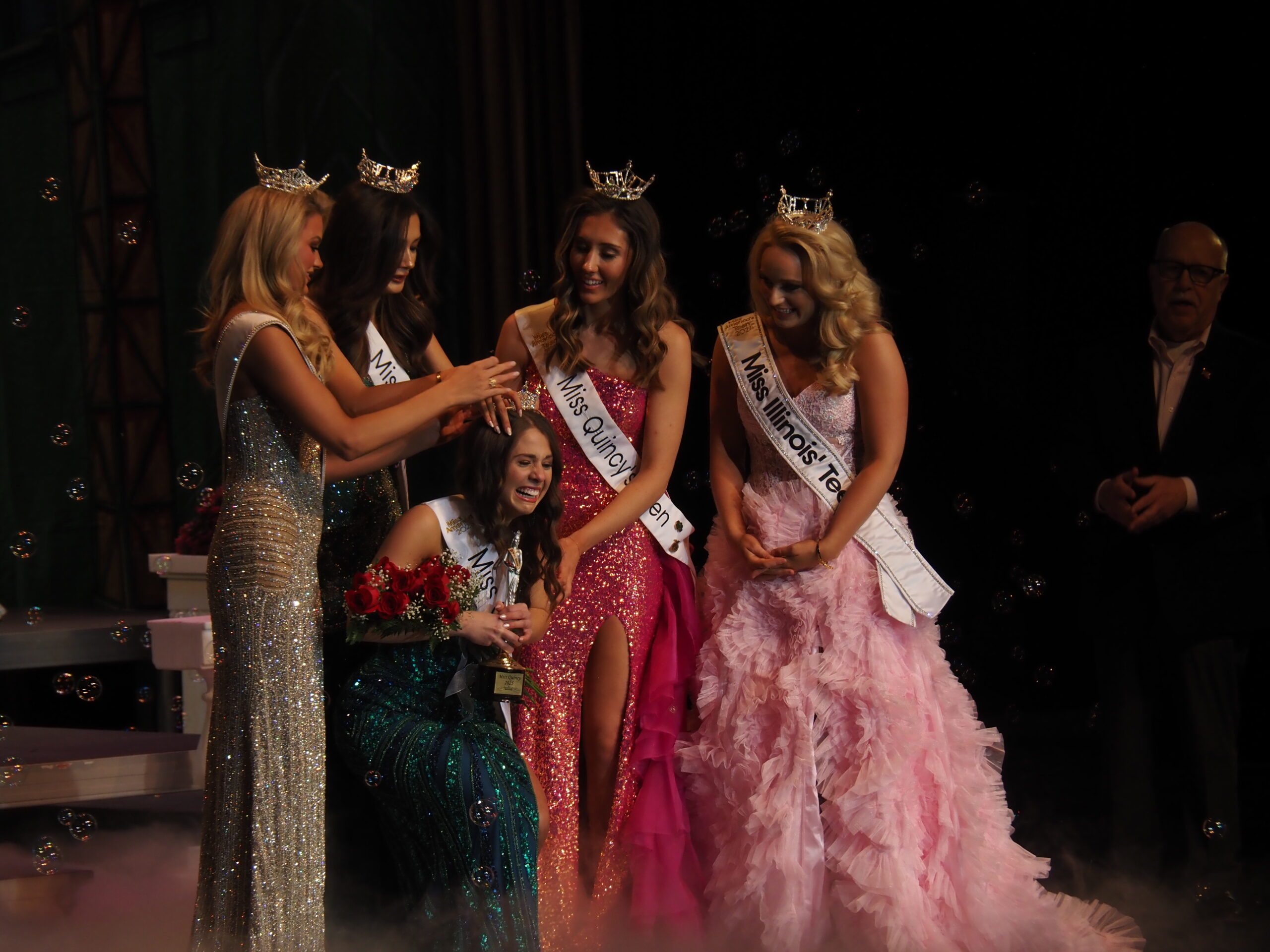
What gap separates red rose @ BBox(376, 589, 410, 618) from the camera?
7.18 ft

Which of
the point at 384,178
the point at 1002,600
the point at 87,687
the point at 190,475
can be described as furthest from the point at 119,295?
the point at 1002,600

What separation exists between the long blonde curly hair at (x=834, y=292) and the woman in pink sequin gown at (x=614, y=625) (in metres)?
0.28

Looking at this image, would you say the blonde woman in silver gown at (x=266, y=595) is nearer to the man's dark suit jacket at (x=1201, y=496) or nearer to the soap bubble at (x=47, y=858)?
the soap bubble at (x=47, y=858)

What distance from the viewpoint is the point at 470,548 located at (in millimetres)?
2381

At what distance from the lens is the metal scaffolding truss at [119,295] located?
475cm

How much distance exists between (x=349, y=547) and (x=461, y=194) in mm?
2017

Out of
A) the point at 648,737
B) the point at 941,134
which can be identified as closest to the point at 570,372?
the point at 648,737

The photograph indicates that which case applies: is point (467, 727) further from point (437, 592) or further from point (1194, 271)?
point (1194, 271)

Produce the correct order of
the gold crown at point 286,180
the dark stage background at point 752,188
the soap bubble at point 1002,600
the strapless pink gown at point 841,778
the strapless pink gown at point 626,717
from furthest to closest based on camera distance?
the dark stage background at point 752,188 → the soap bubble at point 1002,600 → the strapless pink gown at point 626,717 → the strapless pink gown at point 841,778 → the gold crown at point 286,180

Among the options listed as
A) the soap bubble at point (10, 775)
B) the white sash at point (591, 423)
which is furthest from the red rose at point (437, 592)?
the soap bubble at point (10, 775)

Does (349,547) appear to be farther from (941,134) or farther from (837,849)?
(941,134)

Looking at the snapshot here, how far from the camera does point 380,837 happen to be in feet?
8.36

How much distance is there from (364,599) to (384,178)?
2.90 feet

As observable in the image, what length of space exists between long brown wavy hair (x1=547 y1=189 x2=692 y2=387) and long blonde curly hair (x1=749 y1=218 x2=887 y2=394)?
0.23m
